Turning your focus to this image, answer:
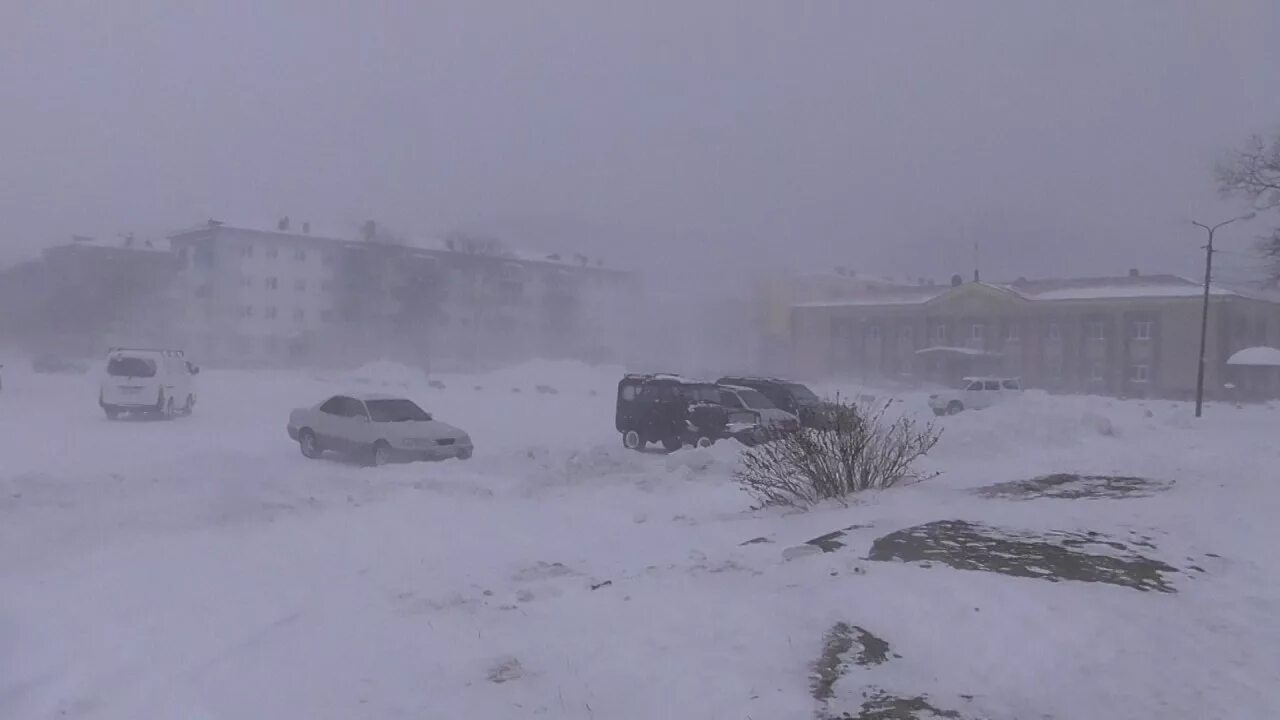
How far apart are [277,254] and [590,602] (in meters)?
80.8

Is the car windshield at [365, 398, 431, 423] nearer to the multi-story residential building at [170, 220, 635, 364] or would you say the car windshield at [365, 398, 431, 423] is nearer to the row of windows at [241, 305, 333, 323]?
the multi-story residential building at [170, 220, 635, 364]

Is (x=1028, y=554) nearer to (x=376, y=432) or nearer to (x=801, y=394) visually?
(x=376, y=432)

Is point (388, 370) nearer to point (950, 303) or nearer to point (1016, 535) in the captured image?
point (950, 303)

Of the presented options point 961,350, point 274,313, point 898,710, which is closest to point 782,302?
point 961,350

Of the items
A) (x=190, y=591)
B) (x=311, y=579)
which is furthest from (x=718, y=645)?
(x=190, y=591)

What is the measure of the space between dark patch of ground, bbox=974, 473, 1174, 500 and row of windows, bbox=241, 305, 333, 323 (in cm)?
7423

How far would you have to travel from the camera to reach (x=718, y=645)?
6180mm

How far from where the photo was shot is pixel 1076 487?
12.8 m

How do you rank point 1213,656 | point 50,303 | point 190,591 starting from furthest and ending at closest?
point 50,303
point 190,591
point 1213,656

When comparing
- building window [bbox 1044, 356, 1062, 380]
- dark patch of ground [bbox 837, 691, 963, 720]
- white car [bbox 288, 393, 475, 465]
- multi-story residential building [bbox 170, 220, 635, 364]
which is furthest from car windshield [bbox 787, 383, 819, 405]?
multi-story residential building [bbox 170, 220, 635, 364]

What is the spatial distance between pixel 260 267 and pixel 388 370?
87.1ft

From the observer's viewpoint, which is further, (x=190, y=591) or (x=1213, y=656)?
(x=190, y=591)

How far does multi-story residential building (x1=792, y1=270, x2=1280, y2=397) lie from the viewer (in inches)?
2223

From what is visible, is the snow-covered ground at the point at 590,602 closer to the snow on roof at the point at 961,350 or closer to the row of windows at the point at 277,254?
the snow on roof at the point at 961,350
